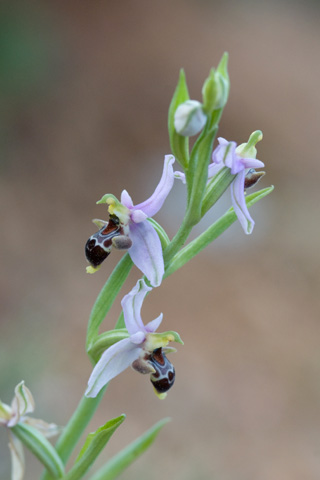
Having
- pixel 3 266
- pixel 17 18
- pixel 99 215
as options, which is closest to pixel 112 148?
pixel 99 215

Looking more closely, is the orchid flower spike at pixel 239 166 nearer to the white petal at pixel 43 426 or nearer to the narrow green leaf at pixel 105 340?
the narrow green leaf at pixel 105 340

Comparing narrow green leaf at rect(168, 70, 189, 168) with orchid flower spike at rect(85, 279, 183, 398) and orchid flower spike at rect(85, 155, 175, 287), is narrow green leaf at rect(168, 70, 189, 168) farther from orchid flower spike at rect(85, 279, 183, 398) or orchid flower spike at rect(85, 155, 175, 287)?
orchid flower spike at rect(85, 279, 183, 398)

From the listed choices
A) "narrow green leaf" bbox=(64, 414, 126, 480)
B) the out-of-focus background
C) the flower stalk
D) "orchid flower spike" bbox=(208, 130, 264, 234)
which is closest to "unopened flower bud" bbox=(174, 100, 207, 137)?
the flower stalk

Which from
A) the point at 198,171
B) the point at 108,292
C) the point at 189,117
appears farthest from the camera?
the point at 108,292

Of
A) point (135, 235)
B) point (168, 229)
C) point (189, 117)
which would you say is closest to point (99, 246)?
point (135, 235)

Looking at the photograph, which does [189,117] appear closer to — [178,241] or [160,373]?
[178,241]
